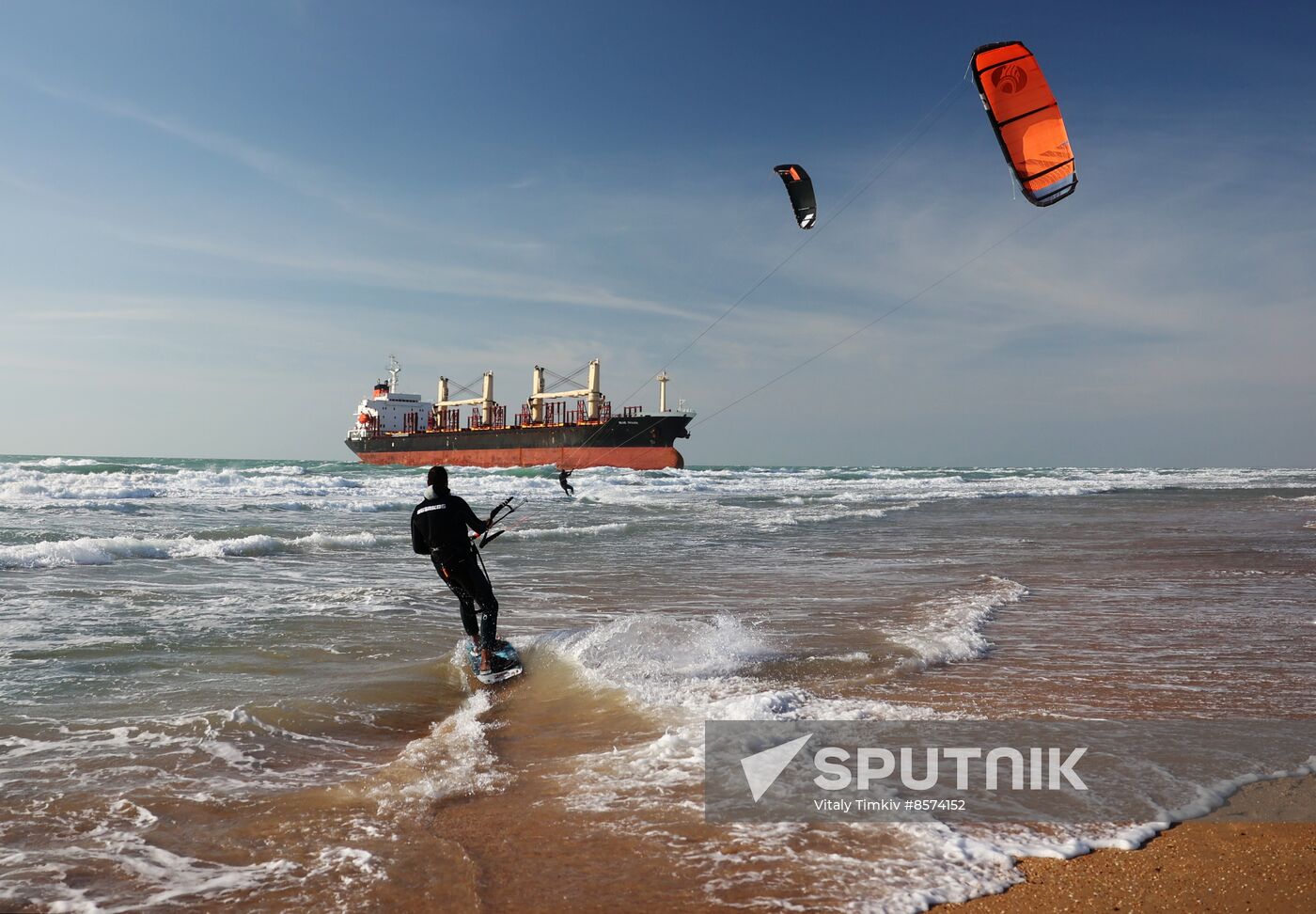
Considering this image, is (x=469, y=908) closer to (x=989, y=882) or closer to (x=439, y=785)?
(x=439, y=785)

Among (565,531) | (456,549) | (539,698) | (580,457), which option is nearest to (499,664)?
(539,698)

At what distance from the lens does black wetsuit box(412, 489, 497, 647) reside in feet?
17.8

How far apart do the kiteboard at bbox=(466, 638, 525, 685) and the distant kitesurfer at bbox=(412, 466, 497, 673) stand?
0.07 metres

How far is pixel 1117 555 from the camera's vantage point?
11438mm

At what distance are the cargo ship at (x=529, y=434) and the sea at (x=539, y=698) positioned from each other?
115 feet

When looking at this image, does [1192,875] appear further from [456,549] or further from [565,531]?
[565,531]

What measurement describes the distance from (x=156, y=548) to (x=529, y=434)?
40.1 meters

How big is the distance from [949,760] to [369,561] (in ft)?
31.2

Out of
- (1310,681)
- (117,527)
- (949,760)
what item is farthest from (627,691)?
(117,527)

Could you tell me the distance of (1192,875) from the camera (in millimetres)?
2412

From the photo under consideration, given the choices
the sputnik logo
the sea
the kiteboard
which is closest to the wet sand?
the sea

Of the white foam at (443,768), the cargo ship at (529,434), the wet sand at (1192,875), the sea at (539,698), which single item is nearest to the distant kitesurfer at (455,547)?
the sea at (539,698)

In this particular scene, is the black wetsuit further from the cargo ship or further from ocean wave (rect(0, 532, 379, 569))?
the cargo ship

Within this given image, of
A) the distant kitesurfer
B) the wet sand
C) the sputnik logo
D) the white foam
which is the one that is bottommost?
the white foam
